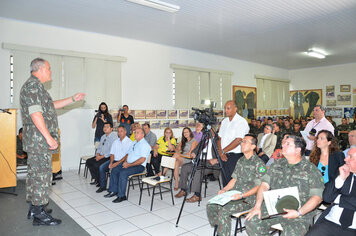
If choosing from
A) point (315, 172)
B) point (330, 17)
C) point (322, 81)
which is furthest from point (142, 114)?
point (322, 81)

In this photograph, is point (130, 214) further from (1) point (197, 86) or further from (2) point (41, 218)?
(1) point (197, 86)

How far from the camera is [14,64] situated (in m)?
5.73

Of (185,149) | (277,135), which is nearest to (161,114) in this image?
(185,149)

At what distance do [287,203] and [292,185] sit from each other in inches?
9.9

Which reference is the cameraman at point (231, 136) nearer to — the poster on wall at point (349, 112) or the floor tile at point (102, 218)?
the floor tile at point (102, 218)

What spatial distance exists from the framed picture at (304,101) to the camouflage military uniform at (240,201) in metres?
10.8

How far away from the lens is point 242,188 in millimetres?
2744

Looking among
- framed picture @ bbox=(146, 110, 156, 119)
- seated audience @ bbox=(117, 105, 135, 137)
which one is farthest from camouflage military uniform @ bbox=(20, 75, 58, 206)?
framed picture @ bbox=(146, 110, 156, 119)

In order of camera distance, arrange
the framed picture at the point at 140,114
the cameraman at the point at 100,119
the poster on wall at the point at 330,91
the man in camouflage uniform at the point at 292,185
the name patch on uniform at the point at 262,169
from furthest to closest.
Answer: the poster on wall at the point at 330,91 < the framed picture at the point at 140,114 < the cameraman at the point at 100,119 < the name patch on uniform at the point at 262,169 < the man in camouflage uniform at the point at 292,185

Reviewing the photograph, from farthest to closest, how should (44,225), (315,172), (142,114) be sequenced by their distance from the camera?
1. (142,114)
2. (44,225)
3. (315,172)

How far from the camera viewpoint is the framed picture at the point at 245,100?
10.2 metres

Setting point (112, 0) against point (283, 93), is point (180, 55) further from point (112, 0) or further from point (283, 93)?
point (283, 93)

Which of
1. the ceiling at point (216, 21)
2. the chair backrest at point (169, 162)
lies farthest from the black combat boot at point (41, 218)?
the ceiling at point (216, 21)

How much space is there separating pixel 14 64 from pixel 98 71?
1876mm
